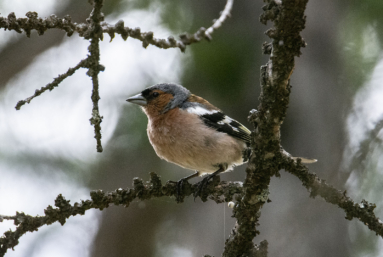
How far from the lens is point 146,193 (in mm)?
3396

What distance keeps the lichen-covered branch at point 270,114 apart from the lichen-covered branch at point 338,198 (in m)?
0.13

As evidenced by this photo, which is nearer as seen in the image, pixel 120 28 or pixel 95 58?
pixel 95 58

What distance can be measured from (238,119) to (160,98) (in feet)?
4.01

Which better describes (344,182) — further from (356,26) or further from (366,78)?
(356,26)

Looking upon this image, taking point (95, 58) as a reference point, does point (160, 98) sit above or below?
above

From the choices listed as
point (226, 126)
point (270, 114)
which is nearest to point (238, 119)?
point (226, 126)

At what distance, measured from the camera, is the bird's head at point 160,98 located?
5246mm

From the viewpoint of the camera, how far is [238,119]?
5.88 meters

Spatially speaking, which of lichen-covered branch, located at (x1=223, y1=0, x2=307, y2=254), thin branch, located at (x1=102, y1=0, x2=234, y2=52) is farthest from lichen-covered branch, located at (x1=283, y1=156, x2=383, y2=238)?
thin branch, located at (x1=102, y1=0, x2=234, y2=52)

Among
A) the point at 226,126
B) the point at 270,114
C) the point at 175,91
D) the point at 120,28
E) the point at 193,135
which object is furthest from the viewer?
the point at 175,91

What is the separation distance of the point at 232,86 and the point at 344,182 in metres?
2.06

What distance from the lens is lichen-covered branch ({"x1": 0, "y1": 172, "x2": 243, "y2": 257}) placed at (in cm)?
259

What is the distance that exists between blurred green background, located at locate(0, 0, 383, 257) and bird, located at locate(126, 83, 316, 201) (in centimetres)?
83

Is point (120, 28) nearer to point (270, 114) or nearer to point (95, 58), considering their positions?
point (95, 58)
